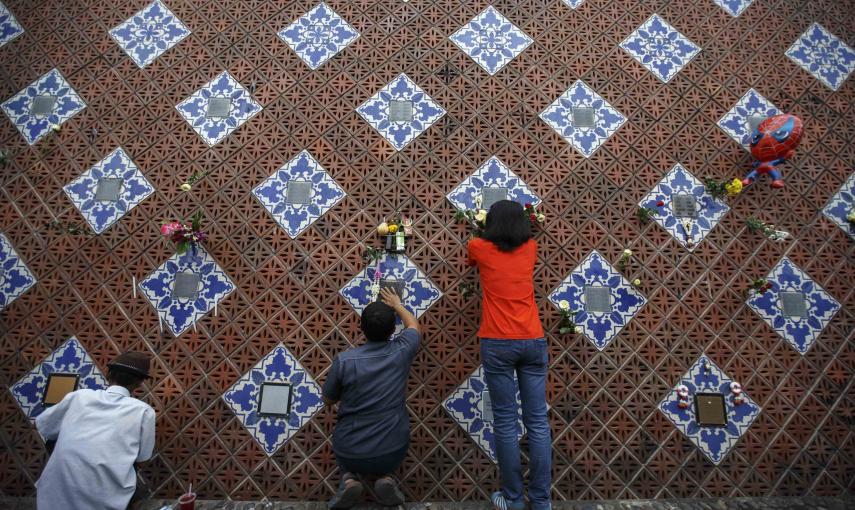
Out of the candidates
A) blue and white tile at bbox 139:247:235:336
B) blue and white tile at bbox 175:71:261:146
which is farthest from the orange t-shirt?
blue and white tile at bbox 175:71:261:146

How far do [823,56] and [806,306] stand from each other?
1.43m

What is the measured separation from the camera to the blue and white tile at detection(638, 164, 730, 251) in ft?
7.44

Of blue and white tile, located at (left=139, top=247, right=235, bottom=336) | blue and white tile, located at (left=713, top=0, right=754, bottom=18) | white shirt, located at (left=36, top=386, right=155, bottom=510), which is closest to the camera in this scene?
white shirt, located at (left=36, top=386, right=155, bottom=510)

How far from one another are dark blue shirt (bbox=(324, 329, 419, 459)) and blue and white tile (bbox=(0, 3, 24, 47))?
8.31ft

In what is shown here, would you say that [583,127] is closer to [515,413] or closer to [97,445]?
[515,413]

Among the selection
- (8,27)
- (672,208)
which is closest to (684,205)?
(672,208)

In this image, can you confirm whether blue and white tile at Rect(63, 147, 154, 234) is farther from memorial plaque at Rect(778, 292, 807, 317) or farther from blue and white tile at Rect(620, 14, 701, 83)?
memorial plaque at Rect(778, 292, 807, 317)

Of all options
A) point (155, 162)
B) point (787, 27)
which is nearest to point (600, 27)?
point (787, 27)

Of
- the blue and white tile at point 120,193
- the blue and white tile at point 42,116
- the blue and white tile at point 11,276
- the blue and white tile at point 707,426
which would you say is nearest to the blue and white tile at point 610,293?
the blue and white tile at point 707,426

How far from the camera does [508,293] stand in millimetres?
1761

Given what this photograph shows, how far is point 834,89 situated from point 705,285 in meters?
1.37

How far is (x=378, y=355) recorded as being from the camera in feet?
5.56

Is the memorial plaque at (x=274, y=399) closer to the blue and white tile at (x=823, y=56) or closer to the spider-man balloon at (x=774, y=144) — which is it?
the spider-man balloon at (x=774, y=144)

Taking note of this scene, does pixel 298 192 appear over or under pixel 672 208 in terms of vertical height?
over
